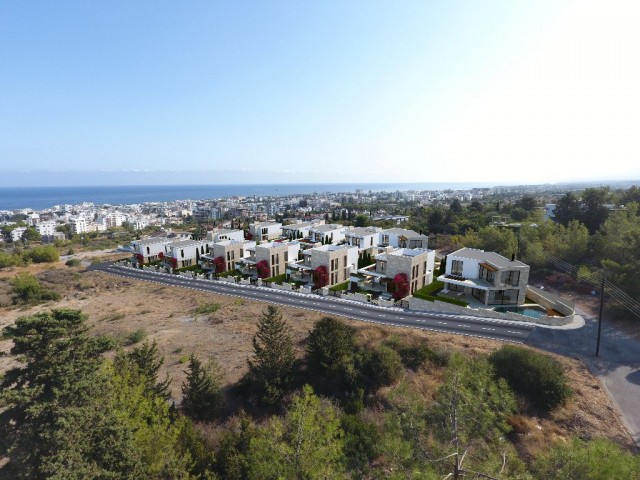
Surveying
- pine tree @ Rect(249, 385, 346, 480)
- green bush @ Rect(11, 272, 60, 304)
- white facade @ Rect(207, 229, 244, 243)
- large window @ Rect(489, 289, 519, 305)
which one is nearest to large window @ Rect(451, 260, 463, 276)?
large window @ Rect(489, 289, 519, 305)

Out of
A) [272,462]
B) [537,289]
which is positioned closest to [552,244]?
[537,289]

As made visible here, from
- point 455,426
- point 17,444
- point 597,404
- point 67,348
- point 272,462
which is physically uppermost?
point 67,348

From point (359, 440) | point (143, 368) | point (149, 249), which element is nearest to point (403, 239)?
point (359, 440)

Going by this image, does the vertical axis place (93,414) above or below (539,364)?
above

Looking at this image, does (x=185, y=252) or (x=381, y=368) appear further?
(x=185, y=252)

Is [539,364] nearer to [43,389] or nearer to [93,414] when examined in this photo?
[93,414]

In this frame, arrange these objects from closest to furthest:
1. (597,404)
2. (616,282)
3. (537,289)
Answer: (597,404)
(616,282)
(537,289)

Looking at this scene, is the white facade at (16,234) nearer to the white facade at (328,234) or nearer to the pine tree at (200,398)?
the white facade at (328,234)

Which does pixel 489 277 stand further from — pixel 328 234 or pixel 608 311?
pixel 328 234

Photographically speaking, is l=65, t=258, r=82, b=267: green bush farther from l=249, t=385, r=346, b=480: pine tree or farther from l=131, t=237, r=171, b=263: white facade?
l=249, t=385, r=346, b=480: pine tree
